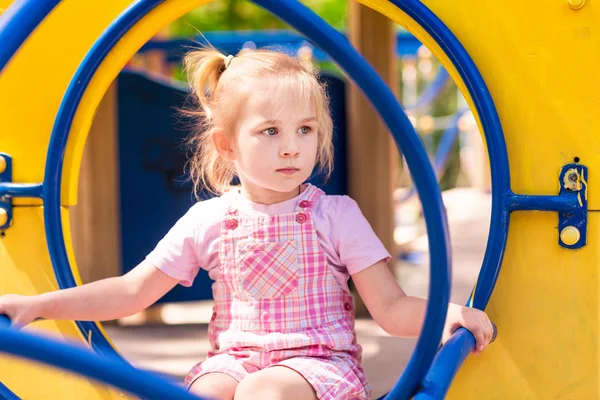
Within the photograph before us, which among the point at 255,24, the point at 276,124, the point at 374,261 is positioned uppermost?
the point at 255,24

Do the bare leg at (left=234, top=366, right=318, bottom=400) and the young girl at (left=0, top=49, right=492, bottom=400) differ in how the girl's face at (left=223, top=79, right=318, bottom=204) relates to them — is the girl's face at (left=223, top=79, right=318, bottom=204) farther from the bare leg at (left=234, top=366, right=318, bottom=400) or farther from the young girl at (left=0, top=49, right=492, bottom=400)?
the bare leg at (left=234, top=366, right=318, bottom=400)

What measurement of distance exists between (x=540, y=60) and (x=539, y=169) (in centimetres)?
23

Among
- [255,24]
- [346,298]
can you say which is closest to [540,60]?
[346,298]

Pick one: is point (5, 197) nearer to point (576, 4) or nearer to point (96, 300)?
point (96, 300)

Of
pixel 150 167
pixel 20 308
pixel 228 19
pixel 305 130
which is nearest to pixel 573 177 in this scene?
pixel 305 130

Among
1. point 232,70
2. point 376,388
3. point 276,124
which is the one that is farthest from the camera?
point 376,388

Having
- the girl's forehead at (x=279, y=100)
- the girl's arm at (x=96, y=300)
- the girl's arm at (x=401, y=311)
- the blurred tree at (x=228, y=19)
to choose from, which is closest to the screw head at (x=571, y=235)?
the girl's arm at (x=401, y=311)

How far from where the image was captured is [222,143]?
1.81 metres

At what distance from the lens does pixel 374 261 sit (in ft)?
5.55

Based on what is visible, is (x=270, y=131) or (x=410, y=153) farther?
(x=270, y=131)

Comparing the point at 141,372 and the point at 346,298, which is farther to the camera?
the point at 346,298

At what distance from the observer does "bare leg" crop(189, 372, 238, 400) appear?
1591 millimetres

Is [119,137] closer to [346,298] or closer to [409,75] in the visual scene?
[346,298]

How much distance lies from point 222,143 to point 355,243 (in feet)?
1.22
